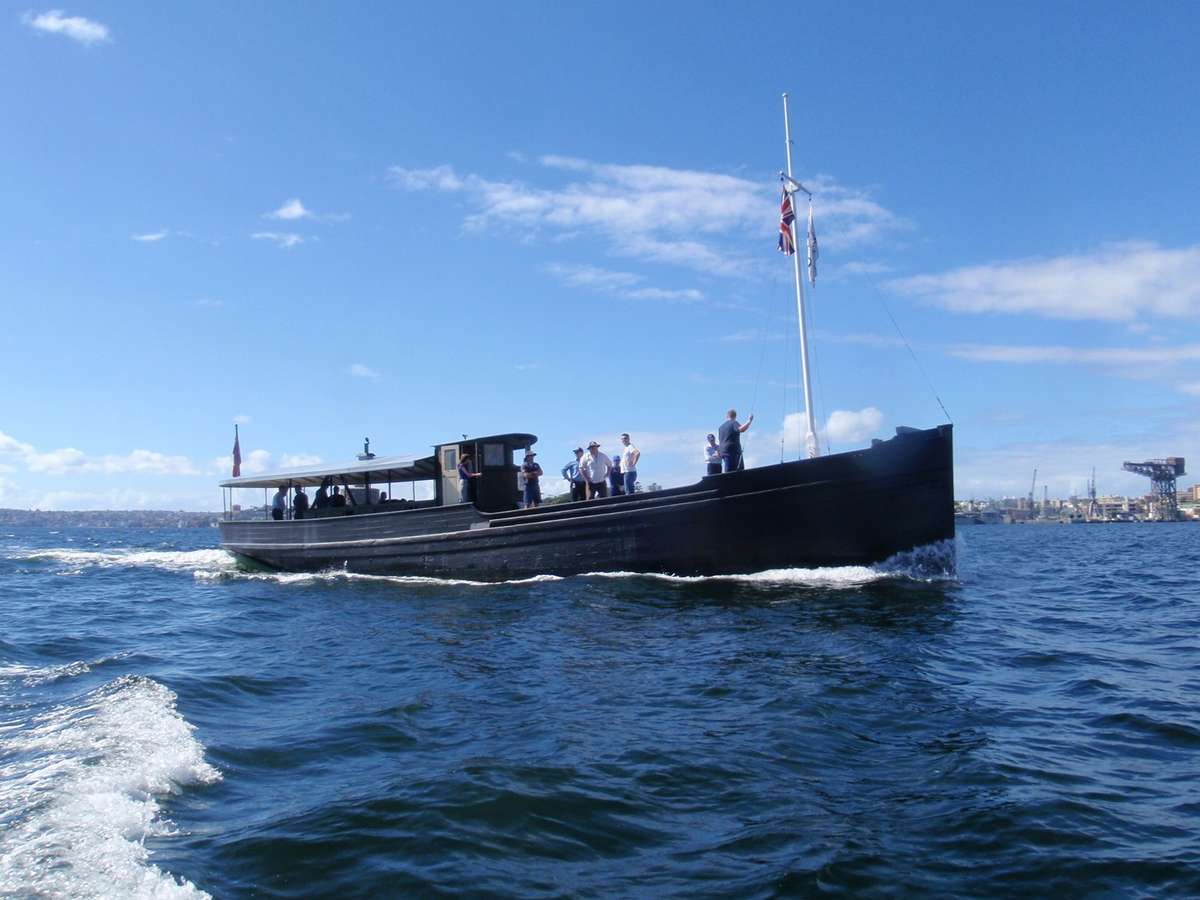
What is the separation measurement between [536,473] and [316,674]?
10392 mm

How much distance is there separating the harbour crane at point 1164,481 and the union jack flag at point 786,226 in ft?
349

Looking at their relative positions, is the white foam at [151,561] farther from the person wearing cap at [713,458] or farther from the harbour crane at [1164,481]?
the harbour crane at [1164,481]

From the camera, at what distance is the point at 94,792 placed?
5.27m

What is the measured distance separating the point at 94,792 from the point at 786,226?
15155 mm

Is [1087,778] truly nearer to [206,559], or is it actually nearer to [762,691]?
[762,691]

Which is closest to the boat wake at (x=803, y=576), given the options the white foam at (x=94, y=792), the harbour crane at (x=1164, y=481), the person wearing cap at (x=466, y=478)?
the person wearing cap at (x=466, y=478)

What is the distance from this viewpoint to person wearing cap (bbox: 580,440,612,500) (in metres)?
18.5

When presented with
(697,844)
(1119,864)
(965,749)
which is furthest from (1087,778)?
(697,844)

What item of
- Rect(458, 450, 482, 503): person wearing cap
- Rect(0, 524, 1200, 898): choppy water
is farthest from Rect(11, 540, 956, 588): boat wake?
Rect(0, 524, 1200, 898): choppy water

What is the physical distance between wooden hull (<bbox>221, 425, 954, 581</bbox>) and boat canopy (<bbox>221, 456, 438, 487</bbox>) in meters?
4.33

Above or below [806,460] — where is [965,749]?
below

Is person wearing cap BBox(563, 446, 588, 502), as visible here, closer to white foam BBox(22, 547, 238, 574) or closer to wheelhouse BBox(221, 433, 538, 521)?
wheelhouse BBox(221, 433, 538, 521)

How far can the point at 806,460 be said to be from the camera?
15.2 meters

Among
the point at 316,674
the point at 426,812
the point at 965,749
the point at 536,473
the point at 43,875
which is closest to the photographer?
the point at 43,875
